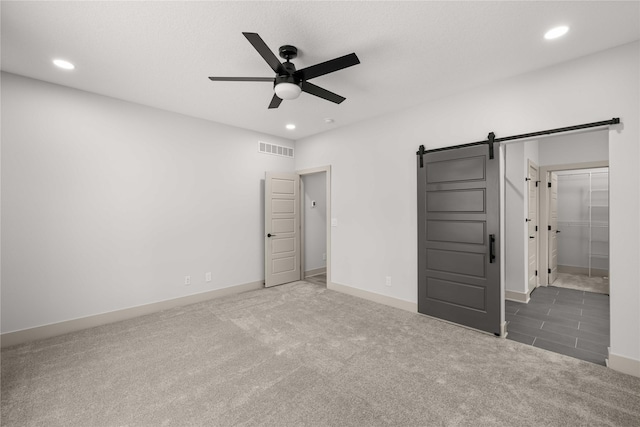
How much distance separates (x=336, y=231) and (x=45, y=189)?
12.9ft

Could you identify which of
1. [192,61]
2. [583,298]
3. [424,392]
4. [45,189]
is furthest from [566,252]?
[45,189]

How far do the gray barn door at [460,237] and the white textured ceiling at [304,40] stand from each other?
97 centimetres

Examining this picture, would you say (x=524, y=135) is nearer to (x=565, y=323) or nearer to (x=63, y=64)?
(x=565, y=323)

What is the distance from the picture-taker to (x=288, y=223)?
5469mm

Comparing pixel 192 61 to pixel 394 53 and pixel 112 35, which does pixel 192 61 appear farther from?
pixel 394 53

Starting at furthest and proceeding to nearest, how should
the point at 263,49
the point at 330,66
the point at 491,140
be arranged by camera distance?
the point at 491,140 < the point at 330,66 < the point at 263,49

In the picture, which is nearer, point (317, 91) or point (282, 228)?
point (317, 91)

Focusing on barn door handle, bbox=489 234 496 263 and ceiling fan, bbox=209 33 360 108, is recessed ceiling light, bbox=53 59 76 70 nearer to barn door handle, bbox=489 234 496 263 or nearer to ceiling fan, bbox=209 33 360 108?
ceiling fan, bbox=209 33 360 108

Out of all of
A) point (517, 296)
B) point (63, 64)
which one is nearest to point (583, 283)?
point (517, 296)

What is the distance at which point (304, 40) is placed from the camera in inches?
93.5

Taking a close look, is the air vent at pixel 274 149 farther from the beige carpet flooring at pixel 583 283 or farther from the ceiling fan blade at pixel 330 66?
the beige carpet flooring at pixel 583 283

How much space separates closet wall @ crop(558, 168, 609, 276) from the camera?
220 inches

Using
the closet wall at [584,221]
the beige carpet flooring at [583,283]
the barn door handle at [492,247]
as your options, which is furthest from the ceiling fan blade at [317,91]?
the closet wall at [584,221]

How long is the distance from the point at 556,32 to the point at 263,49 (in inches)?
94.1
